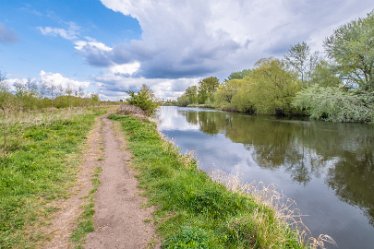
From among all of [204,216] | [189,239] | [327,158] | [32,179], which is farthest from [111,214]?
[327,158]

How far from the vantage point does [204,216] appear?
18.6 feet

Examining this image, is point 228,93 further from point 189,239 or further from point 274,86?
point 189,239

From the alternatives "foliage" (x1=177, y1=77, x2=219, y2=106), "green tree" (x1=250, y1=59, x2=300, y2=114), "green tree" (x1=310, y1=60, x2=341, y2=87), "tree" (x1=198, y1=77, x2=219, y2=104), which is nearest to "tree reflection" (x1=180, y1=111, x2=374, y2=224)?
"green tree" (x1=310, y1=60, x2=341, y2=87)

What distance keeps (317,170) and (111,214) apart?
32.9ft

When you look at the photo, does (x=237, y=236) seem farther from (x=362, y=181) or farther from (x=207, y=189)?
(x=362, y=181)

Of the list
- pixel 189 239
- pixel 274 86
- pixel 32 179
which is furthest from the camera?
pixel 274 86

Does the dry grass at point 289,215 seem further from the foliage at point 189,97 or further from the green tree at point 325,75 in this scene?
the foliage at point 189,97

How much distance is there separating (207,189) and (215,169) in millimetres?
5659

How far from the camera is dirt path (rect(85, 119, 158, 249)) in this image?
4723 millimetres

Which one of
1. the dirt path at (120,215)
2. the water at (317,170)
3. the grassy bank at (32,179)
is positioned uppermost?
the grassy bank at (32,179)

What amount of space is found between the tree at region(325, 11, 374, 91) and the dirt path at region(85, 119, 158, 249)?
3053cm

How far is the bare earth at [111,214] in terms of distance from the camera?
4.72 metres

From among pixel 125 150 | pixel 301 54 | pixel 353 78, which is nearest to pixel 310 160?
pixel 125 150

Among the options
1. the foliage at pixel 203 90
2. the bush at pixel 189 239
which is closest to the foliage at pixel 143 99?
the bush at pixel 189 239
